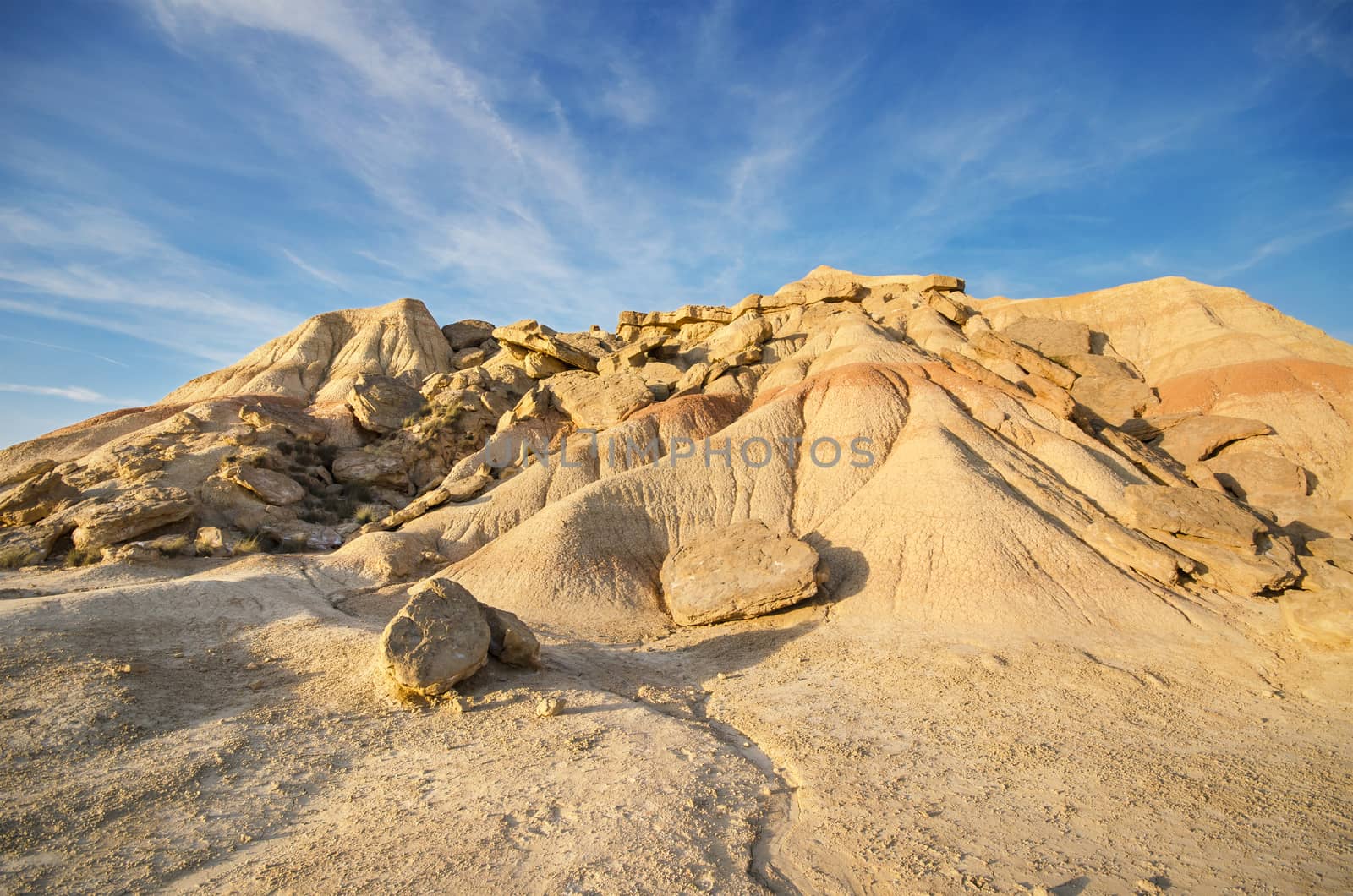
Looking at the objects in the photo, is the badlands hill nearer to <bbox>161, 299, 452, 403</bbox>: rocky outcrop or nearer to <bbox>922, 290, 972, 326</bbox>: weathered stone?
<bbox>922, 290, 972, 326</bbox>: weathered stone

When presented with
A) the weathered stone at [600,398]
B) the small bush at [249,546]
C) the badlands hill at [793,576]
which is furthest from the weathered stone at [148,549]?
the weathered stone at [600,398]

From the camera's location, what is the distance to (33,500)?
18609 mm

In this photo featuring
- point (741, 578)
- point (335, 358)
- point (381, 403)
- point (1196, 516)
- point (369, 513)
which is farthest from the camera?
point (335, 358)

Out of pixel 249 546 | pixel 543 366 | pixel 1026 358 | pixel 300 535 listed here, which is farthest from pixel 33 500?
pixel 1026 358

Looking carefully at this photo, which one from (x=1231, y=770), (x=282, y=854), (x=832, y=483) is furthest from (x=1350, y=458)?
(x=282, y=854)

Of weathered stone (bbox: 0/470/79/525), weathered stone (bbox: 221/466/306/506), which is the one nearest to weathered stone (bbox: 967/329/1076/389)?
weathered stone (bbox: 221/466/306/506)

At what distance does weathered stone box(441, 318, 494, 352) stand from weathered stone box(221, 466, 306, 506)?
61.6 feet

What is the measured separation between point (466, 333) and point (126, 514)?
79.1 feet

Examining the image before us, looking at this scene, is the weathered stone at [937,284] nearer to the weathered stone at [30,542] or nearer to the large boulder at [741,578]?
the large boulder at [741,578]

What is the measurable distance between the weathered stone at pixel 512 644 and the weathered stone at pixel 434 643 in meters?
0.42

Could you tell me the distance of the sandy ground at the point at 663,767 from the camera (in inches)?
189

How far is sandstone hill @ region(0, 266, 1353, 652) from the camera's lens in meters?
12.6

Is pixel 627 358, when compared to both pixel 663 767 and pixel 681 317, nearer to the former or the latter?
pixel 681 317

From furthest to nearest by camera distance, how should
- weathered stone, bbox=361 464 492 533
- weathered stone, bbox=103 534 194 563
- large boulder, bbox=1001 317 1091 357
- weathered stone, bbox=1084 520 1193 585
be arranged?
large boulder, bbox=1001 317 1091 357
weathered stone, bbox=361 464 492 533
weathered stone, bbox=103 534 194 563
weathered stone, bbox=1084 520 1193 585
